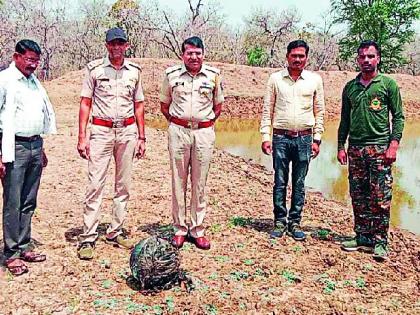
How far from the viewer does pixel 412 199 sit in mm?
7961

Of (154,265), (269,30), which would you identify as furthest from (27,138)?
(269,30)

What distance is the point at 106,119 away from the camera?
411 centimetres

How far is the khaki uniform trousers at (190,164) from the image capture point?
4.21 meters

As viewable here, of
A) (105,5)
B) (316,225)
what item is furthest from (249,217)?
(105,5)

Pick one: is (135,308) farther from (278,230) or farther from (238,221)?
(238,221)

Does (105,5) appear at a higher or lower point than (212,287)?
higher

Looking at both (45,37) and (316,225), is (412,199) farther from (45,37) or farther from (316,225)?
(45,37)

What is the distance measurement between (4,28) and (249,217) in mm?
30375

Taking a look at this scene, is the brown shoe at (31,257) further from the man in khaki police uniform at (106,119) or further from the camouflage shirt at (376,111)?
the camouflage shirt at (376,111)

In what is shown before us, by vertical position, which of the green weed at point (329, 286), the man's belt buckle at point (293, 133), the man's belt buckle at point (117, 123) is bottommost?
the green weed at point (329, 286)

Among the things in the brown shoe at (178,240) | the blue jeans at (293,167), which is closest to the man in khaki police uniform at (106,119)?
the brown shoe at (178,240)

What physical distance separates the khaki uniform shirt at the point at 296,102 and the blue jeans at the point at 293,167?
0.11 metres

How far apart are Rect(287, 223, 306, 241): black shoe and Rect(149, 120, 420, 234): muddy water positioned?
89.7 inches

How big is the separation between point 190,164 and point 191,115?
44cm
